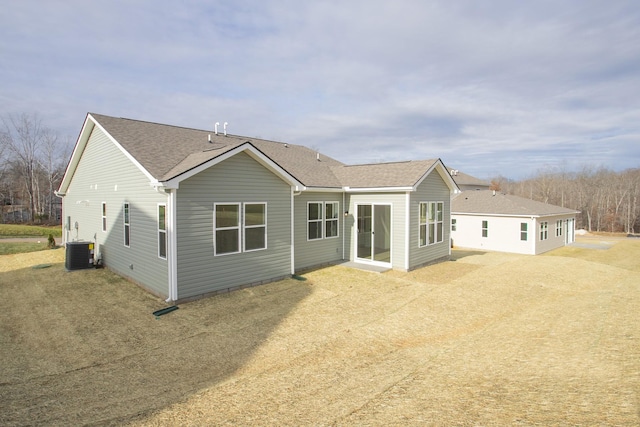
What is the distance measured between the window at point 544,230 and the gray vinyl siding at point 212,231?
60.6 feet

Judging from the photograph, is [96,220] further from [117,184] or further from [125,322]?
[125,322]

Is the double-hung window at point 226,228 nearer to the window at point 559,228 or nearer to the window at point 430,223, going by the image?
the window at point 430,223

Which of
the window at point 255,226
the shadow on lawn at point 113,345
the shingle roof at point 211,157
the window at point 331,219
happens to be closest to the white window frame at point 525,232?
the shingle roof at point 211,157

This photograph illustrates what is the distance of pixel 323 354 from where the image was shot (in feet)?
19.9

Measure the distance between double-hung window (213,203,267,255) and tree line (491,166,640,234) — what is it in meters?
53.5

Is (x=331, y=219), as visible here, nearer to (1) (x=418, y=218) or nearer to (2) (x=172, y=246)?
(1) (x=418, y=218)

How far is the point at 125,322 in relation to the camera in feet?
24.6

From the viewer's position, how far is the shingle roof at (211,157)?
945 cm

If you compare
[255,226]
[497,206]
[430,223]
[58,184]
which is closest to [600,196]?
[497,206]

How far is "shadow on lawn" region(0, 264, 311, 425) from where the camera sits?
446cm

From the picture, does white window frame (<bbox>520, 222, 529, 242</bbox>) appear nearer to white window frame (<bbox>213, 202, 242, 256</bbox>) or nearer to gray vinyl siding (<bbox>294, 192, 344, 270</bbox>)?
gray vinyl siding (<bbox>294, 192, 344, 270</bbox>)

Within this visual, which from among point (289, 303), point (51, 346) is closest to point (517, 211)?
point (289, 303)

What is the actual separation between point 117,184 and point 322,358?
9200 millimetres

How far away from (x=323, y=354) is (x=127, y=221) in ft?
26.2
